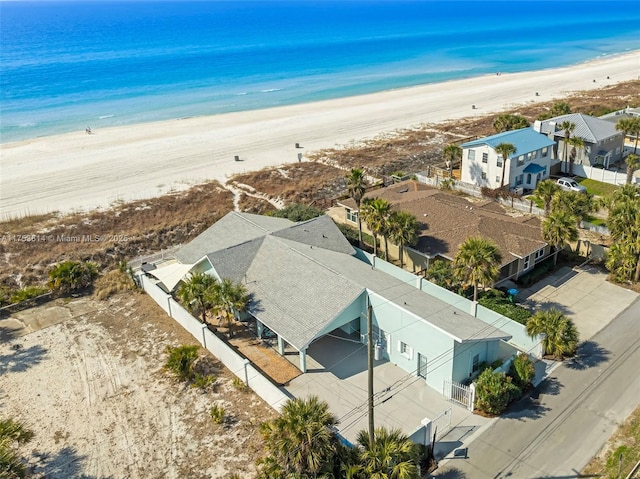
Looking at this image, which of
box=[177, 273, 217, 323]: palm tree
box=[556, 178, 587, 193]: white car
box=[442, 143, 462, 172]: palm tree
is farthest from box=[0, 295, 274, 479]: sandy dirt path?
box=[556, 178, 587, 193]: white car

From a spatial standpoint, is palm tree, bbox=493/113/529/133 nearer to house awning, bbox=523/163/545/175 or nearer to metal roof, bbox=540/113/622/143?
metal roof, bbox=540/113/622/143

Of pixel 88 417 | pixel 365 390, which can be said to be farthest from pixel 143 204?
pixel 365 390

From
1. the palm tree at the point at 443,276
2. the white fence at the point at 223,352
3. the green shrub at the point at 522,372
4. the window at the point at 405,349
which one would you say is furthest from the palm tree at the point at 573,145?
the white fence at the point at 223,352

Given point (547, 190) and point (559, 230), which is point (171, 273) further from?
point (547, 190)

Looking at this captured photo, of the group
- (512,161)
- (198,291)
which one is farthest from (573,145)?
(198,291)

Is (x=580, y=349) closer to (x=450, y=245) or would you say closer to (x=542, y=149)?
(x=450, y=245)

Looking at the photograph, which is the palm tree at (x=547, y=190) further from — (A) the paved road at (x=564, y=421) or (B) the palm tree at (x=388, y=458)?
(B) the palm tree at (x=388, y=458)

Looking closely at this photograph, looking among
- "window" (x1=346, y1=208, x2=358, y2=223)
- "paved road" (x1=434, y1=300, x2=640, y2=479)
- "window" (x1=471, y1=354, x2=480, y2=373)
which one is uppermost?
"window" (x1=346, y1=208, x2=358, y2=223)
